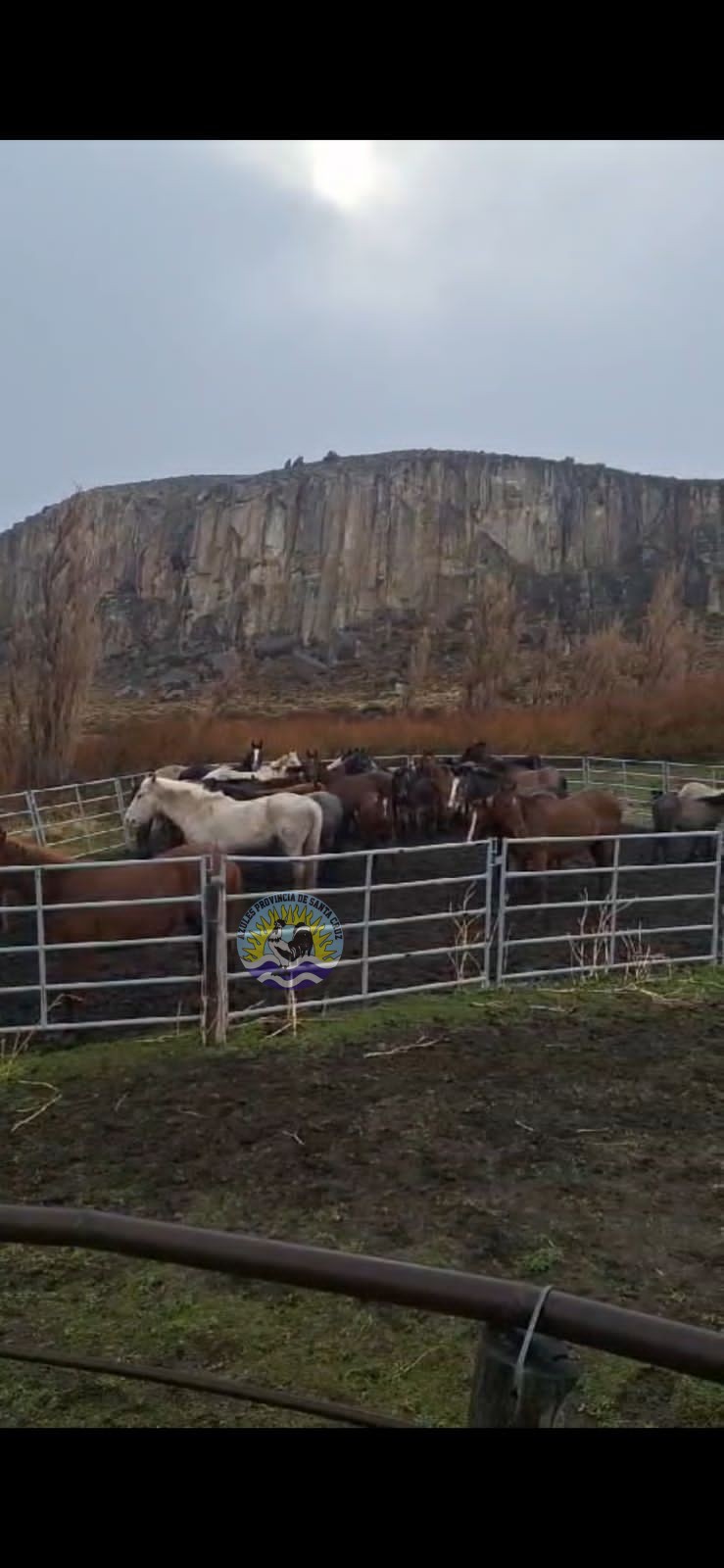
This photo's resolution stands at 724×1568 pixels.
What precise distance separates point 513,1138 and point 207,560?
Answer: 7905 cm

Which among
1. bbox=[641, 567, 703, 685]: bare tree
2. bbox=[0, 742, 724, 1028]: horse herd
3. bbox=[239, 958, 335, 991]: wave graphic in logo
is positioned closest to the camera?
bbox=[239, 958, 335, 991]: wave graphic in logo

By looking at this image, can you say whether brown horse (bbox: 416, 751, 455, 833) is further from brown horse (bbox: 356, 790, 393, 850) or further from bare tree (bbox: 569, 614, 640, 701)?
bare tree (bbox: 569, 614, 640, 701)

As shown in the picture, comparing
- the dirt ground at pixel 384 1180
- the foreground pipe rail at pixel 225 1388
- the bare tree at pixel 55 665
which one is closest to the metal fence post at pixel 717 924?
the dirt ground at pixel 384 1180

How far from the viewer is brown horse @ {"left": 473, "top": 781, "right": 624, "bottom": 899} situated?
11988 millimetres

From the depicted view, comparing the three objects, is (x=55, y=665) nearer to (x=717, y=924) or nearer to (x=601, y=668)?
(x=717, y=924)

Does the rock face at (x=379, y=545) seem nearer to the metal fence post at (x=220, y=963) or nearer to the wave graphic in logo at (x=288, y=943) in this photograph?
the wave graphic in logo at (x=288, y=943)

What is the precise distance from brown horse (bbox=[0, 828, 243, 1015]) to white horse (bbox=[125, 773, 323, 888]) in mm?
2633

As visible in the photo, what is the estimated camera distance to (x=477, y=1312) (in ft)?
4.99

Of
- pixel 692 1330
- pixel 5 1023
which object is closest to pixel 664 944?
pixel 5 1023

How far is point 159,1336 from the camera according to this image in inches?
147

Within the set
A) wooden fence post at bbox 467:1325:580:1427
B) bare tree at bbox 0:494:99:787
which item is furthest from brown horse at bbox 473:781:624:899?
bare tree at bbox 0:494:99:787

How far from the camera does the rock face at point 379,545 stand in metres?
70.2

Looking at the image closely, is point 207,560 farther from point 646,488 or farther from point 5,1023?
point 5,1023
